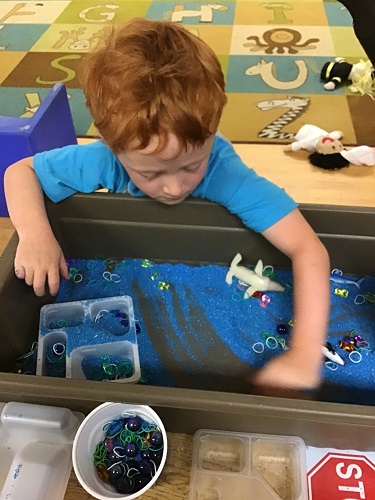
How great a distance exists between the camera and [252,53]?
6.11 feet

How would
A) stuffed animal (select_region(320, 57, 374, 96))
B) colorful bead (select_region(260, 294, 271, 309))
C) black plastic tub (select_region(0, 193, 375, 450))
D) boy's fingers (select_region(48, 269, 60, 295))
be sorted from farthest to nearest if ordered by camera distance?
stuffed animal (select_region(320, 57, 374, 96)), colorful bead (select_region(260, 294, 271, 309)), boy's fingers (select_region(48, 269, 60, 295)), black plastic tub (select_region(0, 193, 375, 450))

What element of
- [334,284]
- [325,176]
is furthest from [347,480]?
[325,176]

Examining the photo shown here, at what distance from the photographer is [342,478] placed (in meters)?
0.63

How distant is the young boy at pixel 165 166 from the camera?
2.03ft

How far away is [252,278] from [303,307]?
0.20m

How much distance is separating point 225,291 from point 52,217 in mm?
336

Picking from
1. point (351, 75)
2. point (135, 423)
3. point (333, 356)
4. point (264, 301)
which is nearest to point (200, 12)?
Answer: point (351, 75)

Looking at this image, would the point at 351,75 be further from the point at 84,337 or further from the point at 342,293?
the point at 84,337

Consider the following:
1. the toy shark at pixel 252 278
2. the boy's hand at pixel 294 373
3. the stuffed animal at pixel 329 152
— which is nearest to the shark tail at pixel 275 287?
the toy shark at pixel 252 278

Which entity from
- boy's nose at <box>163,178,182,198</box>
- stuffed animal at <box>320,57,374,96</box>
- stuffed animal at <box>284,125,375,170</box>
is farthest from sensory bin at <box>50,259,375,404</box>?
stuffed animal at <box>320,57,374,96</box>

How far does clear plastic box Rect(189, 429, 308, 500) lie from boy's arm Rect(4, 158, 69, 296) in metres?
0.33

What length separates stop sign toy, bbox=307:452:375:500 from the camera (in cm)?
62

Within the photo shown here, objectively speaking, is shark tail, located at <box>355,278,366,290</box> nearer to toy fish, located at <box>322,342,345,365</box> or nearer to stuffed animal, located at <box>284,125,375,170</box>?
toy fish, located at <box>322,342,345,365</box>

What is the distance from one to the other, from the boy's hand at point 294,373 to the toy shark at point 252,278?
0.24m
